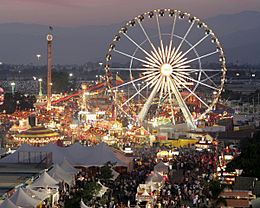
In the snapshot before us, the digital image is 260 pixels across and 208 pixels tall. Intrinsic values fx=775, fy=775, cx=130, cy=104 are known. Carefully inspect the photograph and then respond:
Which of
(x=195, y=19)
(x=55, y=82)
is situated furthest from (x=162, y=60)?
(x=55, y=82)

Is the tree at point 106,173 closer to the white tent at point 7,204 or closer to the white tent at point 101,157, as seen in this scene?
the white tent at point 101,157

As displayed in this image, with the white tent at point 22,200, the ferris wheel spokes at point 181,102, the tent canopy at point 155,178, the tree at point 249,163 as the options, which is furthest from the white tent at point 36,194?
the ferris wheel spokes at point 181,102

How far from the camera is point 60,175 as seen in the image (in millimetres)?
27203

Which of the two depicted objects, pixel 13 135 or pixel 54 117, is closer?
pixel 13 135

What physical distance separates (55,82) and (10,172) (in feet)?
304

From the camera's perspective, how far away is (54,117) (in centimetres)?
5250

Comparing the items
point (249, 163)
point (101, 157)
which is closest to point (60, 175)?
point (101, 157)

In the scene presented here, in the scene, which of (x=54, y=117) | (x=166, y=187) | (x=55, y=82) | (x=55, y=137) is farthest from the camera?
(x=55, y=82)

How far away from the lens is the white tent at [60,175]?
26844 millimetres

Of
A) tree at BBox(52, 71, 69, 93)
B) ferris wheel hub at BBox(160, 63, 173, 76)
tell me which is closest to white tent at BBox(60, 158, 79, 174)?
ferris wheel hub at BBox(160, 63, 173, 76)

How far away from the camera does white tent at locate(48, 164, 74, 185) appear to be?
1057 inches

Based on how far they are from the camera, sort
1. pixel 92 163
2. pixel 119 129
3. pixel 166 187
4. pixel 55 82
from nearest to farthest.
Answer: pixel 166 187 < pixel 92 163 < pixel 119 129 < pixel 55 82

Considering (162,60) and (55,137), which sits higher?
(162,60)

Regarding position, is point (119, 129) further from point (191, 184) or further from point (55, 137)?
point (191, 184)
